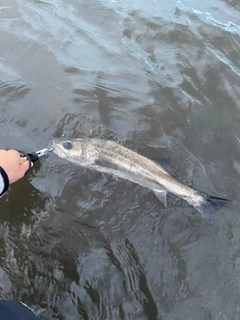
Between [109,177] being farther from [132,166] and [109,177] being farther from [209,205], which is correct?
[209,205]

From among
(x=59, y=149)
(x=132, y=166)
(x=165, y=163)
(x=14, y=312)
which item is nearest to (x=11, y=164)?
(x=59, y=149)

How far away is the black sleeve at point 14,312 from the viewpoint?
271 centimetres

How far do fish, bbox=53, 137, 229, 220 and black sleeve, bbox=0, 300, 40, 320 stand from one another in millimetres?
1918

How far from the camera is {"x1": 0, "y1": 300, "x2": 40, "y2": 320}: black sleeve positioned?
2709 mm

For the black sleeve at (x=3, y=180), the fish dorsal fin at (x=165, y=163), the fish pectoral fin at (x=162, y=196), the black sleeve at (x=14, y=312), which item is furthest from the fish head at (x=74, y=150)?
the black sleeve at (x=14, y=312)

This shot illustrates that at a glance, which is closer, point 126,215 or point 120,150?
point 120,150

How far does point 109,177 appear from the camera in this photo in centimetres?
493

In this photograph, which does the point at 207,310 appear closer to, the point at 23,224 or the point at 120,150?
the point at 120,150

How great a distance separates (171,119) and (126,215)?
1937mm

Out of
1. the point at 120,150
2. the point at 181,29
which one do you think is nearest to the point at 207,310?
the point at 120,150

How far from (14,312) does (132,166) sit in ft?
6.97

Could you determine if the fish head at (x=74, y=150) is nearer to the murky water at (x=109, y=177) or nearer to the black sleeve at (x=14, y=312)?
the murky water at (x=109, y=177)

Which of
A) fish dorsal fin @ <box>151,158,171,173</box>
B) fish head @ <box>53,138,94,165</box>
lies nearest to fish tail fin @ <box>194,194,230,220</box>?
fish dorsal fin @ <box>151,158,171,173</box>

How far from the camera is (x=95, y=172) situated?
4.93m
